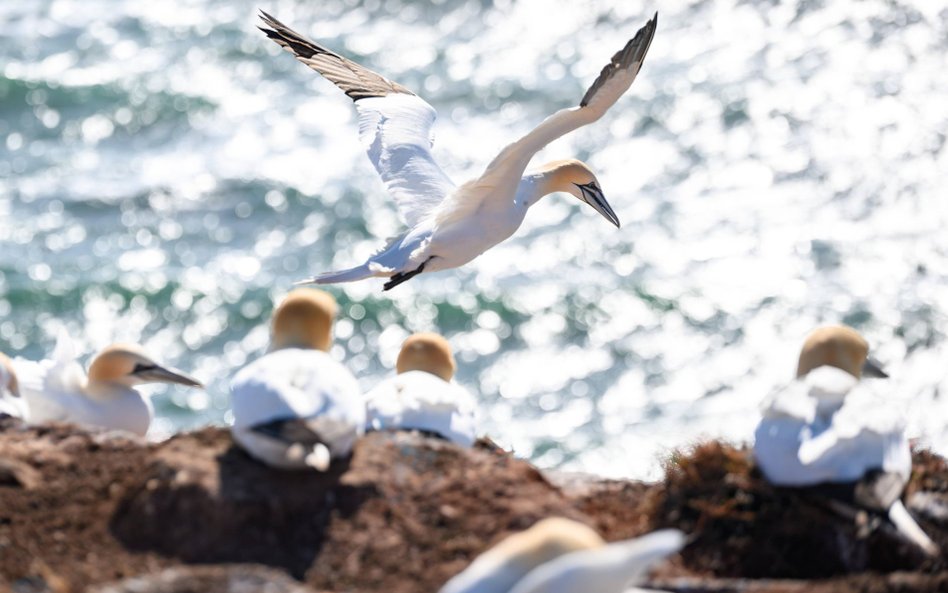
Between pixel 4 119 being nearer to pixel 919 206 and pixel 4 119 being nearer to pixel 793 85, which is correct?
pixel 793 85

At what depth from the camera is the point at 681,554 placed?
659cm

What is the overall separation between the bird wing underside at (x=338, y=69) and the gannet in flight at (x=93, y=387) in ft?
8.75

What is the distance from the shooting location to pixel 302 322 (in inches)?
274

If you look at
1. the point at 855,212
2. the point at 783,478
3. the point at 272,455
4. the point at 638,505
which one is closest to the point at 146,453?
the point at 272,455

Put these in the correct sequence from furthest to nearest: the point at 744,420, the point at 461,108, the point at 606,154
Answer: the point at 461,108, the point at 606,154, the point at 744,420

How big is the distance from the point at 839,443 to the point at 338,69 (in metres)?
6.25

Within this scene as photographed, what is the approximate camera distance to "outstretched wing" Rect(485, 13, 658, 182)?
9.04 m

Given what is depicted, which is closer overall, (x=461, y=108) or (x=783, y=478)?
(x=783, y=478)

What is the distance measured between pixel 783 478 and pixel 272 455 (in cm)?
186

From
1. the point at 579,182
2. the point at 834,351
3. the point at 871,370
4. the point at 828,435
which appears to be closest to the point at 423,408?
the point at 834,351

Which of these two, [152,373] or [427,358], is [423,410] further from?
[152,373]

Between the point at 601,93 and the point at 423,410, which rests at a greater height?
the point at 601,93

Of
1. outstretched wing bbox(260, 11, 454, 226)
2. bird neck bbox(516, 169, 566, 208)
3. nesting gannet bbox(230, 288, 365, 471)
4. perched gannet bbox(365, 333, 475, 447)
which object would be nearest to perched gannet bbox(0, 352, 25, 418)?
perched gannet bbox(365, 333, 475, 447)

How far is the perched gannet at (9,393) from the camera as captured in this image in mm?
8289
